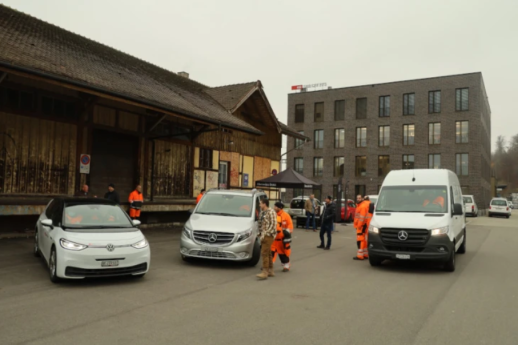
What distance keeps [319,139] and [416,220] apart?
49.7 meters

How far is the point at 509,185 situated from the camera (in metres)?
121

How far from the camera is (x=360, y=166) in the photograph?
183 feet

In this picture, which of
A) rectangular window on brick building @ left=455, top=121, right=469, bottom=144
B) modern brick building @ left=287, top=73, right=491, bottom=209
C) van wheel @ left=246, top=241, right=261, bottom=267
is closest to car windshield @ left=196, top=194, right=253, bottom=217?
van wheel @ left=246, top=241, right=261, bottom=267

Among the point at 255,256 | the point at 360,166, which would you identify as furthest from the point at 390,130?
the point at 255,256

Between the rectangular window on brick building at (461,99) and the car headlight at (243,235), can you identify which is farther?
the rectangular window on brick building at (461,99)

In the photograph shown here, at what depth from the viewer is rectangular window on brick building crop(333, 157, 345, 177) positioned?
187 feet

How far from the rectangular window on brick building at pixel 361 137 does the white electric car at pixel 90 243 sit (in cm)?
4979

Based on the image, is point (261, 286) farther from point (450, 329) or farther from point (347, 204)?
point (347, 204)

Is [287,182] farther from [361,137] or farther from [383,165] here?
[361,137]

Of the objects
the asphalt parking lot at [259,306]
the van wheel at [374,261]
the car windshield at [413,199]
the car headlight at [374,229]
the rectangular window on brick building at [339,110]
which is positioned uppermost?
the rectangular window on brick building at [339,110]

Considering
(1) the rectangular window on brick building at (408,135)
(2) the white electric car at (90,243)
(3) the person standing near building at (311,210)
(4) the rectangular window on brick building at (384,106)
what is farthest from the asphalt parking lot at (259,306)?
(4) the rectangular window on brick building at (384,106)

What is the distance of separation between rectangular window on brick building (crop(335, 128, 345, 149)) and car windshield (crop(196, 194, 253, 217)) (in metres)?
47.5

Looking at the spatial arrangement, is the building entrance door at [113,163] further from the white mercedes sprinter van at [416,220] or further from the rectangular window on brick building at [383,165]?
the rectangular window on brick building at [383,165]

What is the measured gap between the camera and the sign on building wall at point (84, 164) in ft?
47.5
